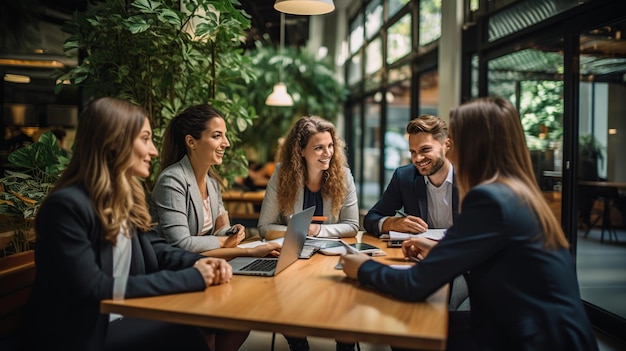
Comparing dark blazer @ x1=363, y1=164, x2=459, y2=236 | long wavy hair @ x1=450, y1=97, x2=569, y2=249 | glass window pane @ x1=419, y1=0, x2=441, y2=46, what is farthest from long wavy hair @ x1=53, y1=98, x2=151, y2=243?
glass window pane @ x1=419, y1=0, x2=441, y2=46

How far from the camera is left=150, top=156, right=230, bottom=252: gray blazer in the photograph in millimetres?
2340

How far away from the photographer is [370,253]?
233 cm

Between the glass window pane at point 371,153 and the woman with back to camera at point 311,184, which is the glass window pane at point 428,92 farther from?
the woman with back to camera at point 311,184

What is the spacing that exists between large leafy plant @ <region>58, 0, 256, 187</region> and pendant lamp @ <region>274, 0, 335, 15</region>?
0.40 metres

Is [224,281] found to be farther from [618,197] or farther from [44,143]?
[618,197]

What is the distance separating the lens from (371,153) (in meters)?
9.94

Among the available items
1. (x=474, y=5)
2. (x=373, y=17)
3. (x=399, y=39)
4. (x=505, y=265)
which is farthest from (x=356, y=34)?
(x=505, y=265)

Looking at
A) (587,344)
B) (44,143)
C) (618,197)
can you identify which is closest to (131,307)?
(587,344)

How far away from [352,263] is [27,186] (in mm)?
1722

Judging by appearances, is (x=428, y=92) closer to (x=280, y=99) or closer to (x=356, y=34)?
(x=280, y=99)

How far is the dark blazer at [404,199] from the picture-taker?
2882 millimetres

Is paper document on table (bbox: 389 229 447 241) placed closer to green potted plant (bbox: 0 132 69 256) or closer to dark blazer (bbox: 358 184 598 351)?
dark blazer (bbox: 358 184 598 351)

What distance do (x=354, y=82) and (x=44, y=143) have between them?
872cm

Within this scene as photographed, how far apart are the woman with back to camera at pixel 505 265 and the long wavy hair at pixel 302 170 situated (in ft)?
4.28
